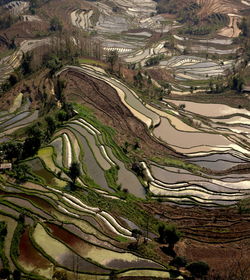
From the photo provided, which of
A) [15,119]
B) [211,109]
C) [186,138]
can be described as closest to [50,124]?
[15,119]

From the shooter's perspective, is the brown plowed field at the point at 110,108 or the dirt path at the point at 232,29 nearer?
the brown plowed field at the point at 110,108

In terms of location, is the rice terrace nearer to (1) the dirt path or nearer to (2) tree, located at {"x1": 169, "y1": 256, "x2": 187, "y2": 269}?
(2) tree, located at {"x1": 169, "y1": 256, "x2": 187, "y2": 269}

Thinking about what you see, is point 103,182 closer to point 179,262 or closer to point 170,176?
point 170,176

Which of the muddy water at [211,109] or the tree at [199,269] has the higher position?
the tree at [199,269]

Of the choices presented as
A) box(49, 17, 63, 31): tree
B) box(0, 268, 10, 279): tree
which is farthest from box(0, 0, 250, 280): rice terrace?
box(49, 17, 63, 31): tree

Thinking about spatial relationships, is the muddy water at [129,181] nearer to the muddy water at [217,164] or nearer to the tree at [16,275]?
the muddy water at [217,164]

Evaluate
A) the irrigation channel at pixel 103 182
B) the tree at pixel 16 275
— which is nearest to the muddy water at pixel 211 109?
the irrigation channel at pixel 103 182
